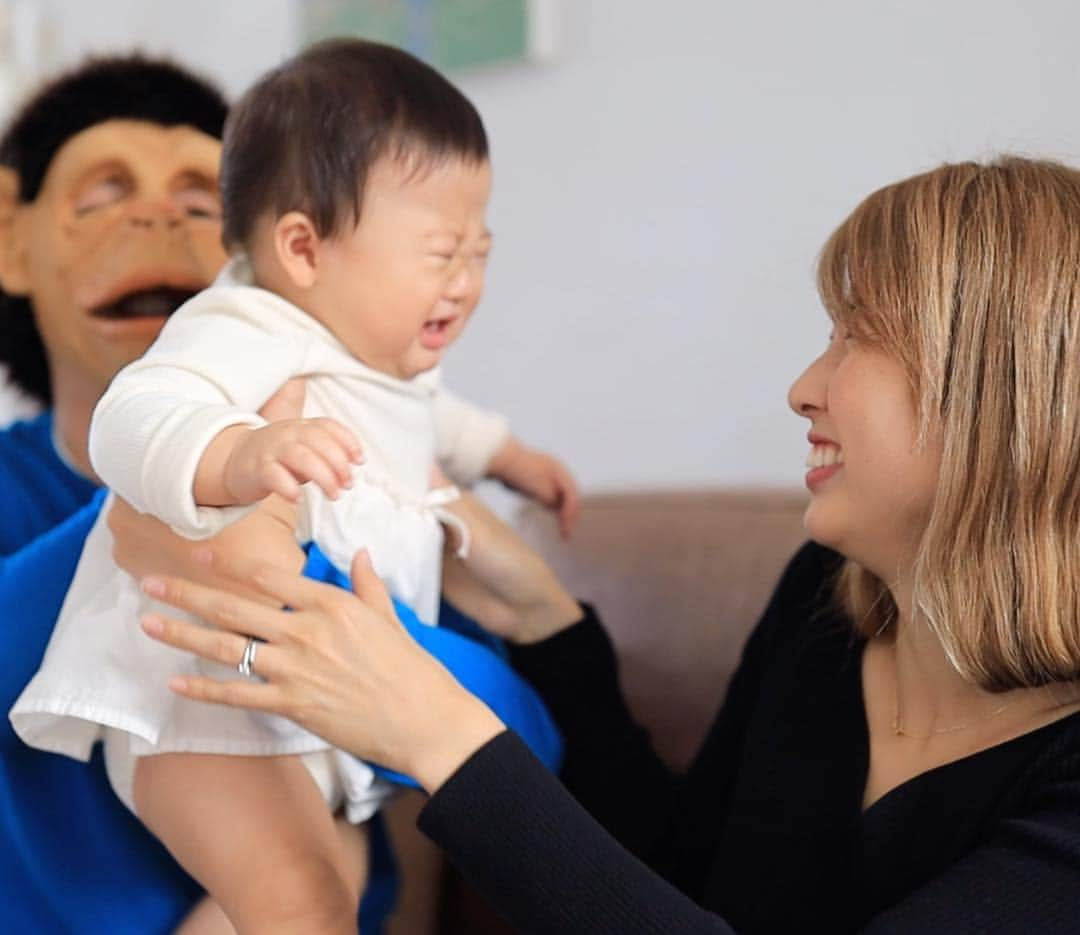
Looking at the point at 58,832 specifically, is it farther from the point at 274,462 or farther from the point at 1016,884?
the point at 1016,884

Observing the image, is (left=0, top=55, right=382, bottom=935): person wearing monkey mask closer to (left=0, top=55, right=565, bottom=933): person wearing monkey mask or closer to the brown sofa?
(left=0, top=55, right=565, bottom=933): person wearing monkey mask

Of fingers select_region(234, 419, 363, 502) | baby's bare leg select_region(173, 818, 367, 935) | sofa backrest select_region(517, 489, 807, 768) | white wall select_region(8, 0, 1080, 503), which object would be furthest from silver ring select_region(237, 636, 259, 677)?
white wall select_region(8, 0, 1080, 503)

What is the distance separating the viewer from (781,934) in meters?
0.93

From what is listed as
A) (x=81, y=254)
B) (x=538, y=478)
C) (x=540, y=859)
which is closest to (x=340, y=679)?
(x=540, y=859)

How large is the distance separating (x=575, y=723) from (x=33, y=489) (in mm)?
566

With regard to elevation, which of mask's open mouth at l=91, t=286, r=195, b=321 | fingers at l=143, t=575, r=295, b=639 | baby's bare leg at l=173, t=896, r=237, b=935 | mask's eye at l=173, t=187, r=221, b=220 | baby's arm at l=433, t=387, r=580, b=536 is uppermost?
mask's eye at l=173, t=187, r=221, b=220

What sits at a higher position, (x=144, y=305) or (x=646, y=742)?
(x=144, y=305)

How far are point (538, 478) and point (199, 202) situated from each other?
440 mm

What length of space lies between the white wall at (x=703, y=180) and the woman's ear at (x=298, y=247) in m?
0.69

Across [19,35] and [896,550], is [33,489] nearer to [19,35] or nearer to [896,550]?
[896,550]

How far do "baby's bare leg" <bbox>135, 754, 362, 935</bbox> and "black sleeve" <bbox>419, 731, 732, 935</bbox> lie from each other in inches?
5.7

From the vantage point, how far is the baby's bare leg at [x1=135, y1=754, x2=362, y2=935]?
0.87 meters

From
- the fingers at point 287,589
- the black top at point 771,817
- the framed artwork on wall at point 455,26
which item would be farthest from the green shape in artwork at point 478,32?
the fingers at point 287,589

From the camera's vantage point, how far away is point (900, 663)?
3.24 ft
